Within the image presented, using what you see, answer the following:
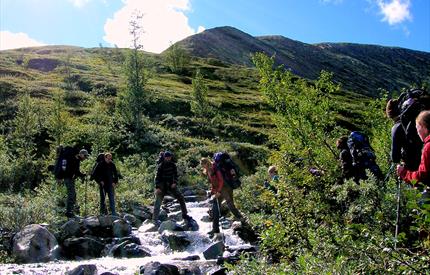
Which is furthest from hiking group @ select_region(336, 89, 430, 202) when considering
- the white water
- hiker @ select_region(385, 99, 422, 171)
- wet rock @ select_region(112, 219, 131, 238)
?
wet rock @ select_region(112, 219, 131, 238)

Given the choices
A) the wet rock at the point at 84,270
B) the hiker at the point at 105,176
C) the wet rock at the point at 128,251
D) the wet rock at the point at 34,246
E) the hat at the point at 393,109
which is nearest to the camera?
the hat at the point at 393,109

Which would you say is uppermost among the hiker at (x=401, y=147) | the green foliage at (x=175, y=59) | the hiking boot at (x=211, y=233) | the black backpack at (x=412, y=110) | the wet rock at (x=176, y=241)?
the green foliage at (x=175, y=59)

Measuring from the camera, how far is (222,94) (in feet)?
277

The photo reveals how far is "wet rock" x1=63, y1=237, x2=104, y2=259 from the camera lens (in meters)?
13.4

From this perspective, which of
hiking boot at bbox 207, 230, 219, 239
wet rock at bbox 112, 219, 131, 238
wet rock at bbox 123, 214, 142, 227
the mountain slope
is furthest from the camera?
the mountain slope

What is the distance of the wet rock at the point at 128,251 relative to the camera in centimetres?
1332

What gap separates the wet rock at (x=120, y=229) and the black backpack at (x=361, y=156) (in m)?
8.32

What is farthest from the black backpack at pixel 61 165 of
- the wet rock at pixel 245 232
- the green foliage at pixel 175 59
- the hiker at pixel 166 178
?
the green foliage at pixel 175 59

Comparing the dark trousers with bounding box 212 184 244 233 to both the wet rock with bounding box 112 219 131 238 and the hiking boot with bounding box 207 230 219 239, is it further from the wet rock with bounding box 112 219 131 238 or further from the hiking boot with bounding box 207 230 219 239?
the wet rock with bounding box 112 219 131 238

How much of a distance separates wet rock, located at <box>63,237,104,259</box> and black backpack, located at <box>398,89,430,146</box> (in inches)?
412

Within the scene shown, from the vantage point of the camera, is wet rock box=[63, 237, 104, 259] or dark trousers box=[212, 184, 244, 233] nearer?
wet rock box=[63, 237, 104, 259]

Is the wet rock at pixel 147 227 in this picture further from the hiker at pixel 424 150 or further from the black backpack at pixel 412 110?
the hiker at pixel 424 150

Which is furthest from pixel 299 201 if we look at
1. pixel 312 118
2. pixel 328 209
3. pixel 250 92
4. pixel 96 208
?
pixel 250 92

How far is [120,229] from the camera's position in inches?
604
